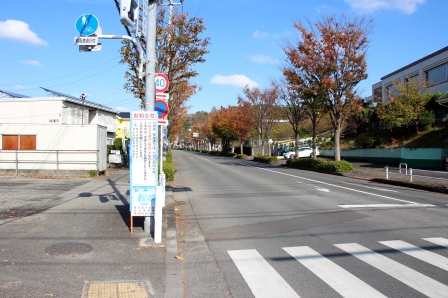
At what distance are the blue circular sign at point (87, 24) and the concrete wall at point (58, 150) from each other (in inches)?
488

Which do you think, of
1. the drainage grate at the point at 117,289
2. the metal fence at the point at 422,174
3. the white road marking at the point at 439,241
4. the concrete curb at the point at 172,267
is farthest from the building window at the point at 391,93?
the drainage grate at the point at 117,289

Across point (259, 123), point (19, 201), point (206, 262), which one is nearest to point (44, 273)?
point (206, 262)

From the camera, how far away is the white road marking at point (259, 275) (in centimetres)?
484

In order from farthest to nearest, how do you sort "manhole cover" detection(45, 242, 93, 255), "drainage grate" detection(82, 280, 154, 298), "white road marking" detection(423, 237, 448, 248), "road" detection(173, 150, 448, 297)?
"white road marking" detection(423, 237, 448, 248) → "manhole cover" detection(45, 242, 93, 255) → "road" detection(173, 150, 448, 297) → "drainage grate" detection(82, 280, 154, 298)

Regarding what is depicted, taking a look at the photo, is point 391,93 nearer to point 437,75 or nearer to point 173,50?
point 437,75

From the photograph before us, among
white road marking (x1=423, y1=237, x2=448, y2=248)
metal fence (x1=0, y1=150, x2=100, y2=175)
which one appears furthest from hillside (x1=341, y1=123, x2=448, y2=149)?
metal fence (x1=0, y1=150, x2=100, y2=175)

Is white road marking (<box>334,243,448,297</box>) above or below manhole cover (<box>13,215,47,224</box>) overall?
below

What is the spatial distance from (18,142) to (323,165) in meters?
18.3

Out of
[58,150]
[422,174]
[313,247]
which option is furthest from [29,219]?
[422,174]

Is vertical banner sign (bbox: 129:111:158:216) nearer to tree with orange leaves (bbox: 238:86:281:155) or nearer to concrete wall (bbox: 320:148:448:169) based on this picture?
concrete wall (bbox: 320:148:448:169)

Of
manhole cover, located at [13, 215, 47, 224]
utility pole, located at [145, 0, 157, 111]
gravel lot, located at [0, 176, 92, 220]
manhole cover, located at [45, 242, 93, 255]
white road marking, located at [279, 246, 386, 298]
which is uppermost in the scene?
utility pole, located at [145, 0, 157, 111]

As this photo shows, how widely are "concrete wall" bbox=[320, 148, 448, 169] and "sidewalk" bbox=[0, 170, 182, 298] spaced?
2385 cm

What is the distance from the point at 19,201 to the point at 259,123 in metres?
37.0

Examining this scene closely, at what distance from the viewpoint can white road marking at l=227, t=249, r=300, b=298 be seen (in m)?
4.84
